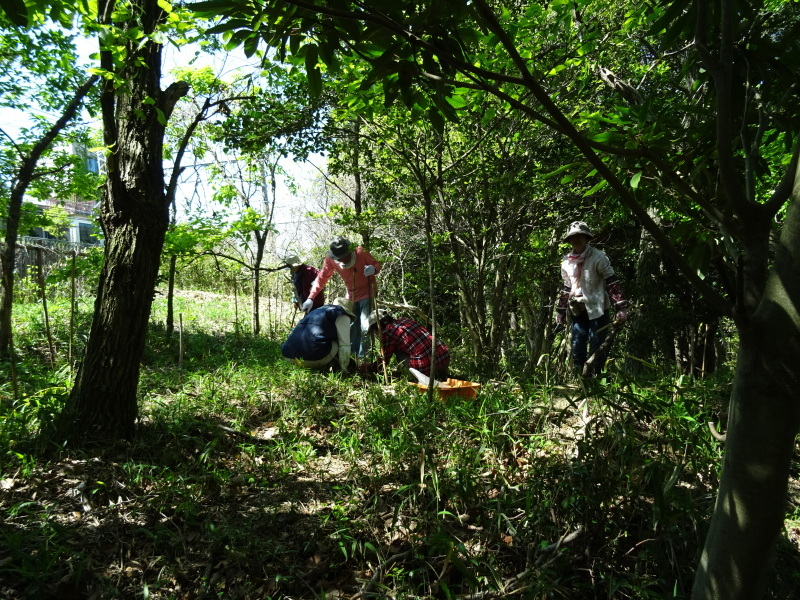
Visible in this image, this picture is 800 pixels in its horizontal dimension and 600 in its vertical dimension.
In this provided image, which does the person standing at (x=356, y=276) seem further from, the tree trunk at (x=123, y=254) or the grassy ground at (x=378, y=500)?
the tree trunk at (x=123, y=254)

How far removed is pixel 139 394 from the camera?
4469 millimetres

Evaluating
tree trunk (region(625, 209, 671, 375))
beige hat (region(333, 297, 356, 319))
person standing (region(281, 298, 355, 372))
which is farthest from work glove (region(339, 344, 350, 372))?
tree trunk (region(625, 209, 671, 375))

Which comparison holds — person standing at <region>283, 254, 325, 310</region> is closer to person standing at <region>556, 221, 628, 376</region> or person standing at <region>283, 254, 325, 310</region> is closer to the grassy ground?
the grassy ground

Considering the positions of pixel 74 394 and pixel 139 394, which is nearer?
pixel 74 394

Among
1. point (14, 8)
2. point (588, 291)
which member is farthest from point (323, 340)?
point (14, 8)

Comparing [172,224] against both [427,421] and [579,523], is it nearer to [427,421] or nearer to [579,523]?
[427,421]

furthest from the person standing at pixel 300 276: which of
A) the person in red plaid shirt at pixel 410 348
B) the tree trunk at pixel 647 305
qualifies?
the tree trunk at pixel 647 305

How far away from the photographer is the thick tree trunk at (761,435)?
1089mm

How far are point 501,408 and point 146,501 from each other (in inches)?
94.6

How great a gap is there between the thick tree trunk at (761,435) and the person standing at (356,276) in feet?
15.3

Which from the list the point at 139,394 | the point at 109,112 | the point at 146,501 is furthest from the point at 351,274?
the point at 146,501

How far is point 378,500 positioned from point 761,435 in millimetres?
2262

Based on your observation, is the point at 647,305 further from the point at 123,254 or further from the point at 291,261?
the point at 123,254

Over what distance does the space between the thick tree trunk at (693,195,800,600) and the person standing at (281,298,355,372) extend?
440cm
